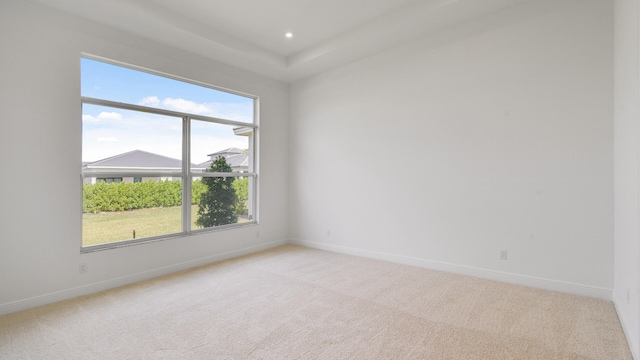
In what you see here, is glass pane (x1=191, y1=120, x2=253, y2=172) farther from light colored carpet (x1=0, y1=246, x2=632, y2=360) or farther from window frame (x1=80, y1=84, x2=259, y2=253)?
light colored carpet (x1=0, y1=246, x2=632, y2=360)

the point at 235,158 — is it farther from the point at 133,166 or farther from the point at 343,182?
the point at 343,182

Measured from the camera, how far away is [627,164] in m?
2.36

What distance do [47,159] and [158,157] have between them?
1111 mm

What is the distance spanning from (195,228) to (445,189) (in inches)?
136

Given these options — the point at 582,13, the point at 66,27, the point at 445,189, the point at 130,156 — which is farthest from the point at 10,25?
the point at 582,13

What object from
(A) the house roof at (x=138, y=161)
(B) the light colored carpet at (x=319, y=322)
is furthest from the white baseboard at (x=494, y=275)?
(A) the house roof at (x=138, y=161)

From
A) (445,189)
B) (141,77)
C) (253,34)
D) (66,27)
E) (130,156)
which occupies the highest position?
(253,34)

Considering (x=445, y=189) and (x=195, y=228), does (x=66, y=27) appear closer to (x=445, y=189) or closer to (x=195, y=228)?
(x=195, y=228)

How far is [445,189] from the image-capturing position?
389cm

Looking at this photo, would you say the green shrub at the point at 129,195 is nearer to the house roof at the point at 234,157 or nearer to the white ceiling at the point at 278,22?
the house roof at the point at 234,157

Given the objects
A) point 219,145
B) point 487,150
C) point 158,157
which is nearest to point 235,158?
point 219,145

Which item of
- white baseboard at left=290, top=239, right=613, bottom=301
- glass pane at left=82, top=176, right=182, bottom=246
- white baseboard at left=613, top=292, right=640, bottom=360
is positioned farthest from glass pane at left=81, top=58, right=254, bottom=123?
white baseboard at left=613, top=292, right=640, bottom=360

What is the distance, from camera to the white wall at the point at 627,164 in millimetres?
2086

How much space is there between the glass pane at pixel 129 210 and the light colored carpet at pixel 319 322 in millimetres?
656
